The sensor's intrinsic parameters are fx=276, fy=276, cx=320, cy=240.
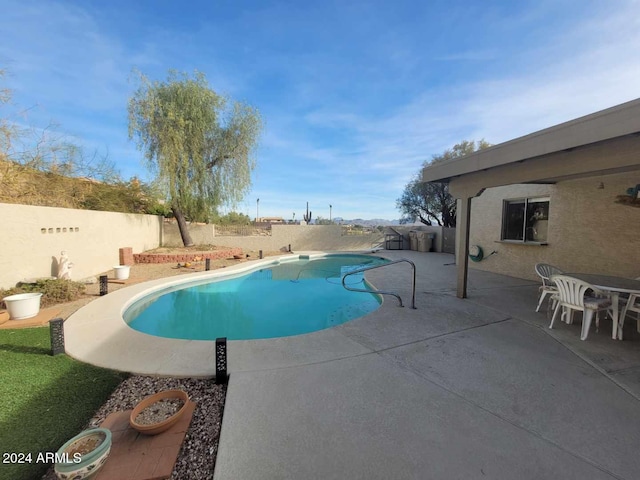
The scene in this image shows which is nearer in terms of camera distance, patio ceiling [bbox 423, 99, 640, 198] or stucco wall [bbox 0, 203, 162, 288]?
patio ceiling [bbox 423, 99, 640, 198]

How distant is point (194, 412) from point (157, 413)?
0.29m

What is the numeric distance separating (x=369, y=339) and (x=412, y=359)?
0.71 meters

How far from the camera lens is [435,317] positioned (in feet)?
15.3

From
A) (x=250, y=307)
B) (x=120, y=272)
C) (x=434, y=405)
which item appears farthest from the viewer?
(x=120, y=272)

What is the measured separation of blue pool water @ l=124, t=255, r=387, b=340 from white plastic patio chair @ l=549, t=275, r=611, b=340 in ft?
10.5

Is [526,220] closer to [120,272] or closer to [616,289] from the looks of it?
[616,289]

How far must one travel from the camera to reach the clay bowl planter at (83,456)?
1.59m

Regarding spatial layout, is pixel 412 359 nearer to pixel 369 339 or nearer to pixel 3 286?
pixel 369 339

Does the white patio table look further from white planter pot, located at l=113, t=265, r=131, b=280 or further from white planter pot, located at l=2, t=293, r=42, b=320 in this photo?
white planter pot, located at l=113, t=265, r=131, b=280

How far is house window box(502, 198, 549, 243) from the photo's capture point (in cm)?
743

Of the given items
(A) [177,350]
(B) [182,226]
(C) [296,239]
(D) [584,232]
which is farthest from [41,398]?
(C) [296,239]

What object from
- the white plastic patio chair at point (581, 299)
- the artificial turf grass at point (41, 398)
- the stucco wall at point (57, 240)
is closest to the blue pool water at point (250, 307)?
the artificial turf grass at point (41, 398)

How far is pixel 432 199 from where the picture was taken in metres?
19.1

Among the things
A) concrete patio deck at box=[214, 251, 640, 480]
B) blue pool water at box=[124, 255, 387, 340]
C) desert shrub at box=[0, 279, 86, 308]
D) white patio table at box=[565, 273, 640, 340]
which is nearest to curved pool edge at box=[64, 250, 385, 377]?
concrete patio deck at box=[214, 251, 640, 480]
